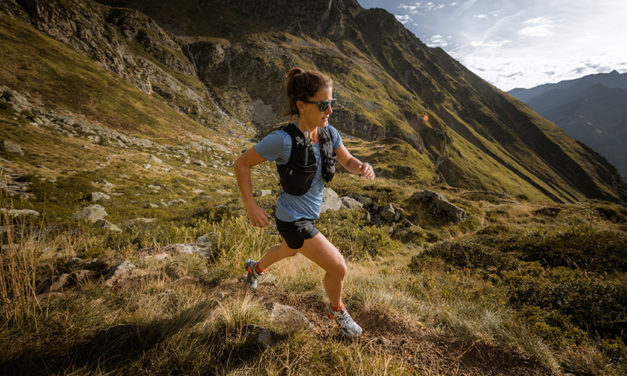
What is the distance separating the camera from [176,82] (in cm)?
7269

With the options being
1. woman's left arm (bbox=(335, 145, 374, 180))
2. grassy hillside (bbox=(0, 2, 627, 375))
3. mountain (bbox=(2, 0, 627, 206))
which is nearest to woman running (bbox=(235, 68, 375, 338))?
woman's left arm (bbox=(335, 145, 374, 180))

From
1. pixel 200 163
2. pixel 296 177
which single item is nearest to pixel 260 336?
pixel 296 177

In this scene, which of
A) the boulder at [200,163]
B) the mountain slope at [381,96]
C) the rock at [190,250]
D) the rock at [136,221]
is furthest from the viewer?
the mountain slope at [381,96]

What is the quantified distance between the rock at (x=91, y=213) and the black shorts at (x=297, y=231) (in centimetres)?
1184

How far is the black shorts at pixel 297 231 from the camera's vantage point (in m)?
2.36

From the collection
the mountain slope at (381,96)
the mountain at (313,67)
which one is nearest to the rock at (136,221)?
the mountain at (313,67)

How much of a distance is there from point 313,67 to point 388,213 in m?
121

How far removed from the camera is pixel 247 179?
2.36 m

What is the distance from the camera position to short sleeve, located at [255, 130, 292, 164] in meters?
2.21

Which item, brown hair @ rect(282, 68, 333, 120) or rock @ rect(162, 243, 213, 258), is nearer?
brown hair @ rect(282, 68, 333, 120)

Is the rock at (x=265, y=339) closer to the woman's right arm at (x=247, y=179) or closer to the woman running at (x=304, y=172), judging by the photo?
the woman running at (x=304, y=172)

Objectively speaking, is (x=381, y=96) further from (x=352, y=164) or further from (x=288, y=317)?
(x=288, y=317)

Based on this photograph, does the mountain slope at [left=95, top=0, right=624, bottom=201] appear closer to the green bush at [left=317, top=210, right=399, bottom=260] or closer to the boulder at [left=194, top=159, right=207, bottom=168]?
the boulder at [left=194, top=159, right=207, bottom=168]

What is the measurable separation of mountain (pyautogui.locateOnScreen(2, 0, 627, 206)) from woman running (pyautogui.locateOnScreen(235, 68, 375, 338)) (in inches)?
1086
